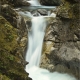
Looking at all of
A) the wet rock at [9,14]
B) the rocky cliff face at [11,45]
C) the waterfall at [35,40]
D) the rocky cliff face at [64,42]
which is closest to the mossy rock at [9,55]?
the rocky cliff face at [11,45]

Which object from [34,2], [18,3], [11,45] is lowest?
[11,45]

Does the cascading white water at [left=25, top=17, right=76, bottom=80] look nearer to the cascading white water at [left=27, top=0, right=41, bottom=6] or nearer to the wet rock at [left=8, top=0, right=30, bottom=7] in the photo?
the wet rock at [left=8, top=0, right=30, bottom=7]

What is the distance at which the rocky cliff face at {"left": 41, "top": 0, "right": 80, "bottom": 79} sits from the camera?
31.4 ft

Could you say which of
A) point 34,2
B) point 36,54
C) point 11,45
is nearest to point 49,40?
point 36,54

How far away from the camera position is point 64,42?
9.83 meters

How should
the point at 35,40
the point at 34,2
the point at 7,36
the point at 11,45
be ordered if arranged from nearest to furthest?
the point at 11,45
the point at 7,36
the point at 35,40
the point at 34,2

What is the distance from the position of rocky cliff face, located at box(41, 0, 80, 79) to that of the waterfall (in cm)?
29

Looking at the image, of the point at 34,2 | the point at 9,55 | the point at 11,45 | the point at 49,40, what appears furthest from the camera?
the point at 34,2

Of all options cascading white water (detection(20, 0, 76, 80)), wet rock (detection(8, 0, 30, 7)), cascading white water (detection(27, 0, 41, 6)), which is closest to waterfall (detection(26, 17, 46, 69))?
cascading white water (detection(20, 0, 76, 80))

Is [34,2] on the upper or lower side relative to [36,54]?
upper

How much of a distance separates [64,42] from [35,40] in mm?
1504

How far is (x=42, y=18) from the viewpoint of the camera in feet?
36.2

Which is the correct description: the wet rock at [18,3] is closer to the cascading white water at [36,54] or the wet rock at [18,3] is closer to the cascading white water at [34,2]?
the cascading white water at [34,2]

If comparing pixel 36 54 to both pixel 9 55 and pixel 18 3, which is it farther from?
pixel 18 3
